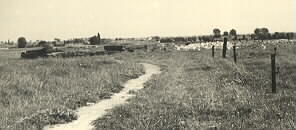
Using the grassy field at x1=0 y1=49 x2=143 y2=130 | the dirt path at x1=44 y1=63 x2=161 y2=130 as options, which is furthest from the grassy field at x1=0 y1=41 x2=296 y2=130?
the dirt path at x1=44 y1=63 x2=161 y2=130

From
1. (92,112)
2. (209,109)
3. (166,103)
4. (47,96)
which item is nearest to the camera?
(209,109)

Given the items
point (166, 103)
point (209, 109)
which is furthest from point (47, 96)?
point (209, 109)

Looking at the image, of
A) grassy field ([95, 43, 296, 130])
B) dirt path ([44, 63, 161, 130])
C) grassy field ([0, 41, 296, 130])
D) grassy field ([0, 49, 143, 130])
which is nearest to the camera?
grassy field ([95, 43, 296, 130])

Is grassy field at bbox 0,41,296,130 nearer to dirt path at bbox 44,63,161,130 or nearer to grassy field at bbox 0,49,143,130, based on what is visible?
grassy field at bbox 0,49,143,130

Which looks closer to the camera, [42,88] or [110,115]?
[110,115]

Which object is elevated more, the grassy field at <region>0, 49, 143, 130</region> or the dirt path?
the grassy field at <region>0, 49, 143, 130</region>

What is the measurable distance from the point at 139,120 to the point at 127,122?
1.26ft

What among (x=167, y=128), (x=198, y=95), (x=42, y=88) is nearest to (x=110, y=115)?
(x=167, y=128)

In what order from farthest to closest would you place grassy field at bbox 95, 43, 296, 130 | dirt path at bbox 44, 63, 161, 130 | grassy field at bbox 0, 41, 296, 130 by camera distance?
dirt path at bbox 44, 63, 161, 130
grassy field at bbox 0, 41, 296, 130
grassy field at bbox 95, 43, 296, 130

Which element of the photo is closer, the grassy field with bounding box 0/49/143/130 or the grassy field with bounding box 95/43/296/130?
the grassy field with bounding box 95/43/296/130

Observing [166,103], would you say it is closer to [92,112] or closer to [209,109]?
[209,109]

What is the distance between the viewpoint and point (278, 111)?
476 inches

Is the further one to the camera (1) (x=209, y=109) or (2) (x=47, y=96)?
(2) (x=47, y=96)

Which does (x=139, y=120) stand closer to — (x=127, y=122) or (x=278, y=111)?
(x=127, y=122)
